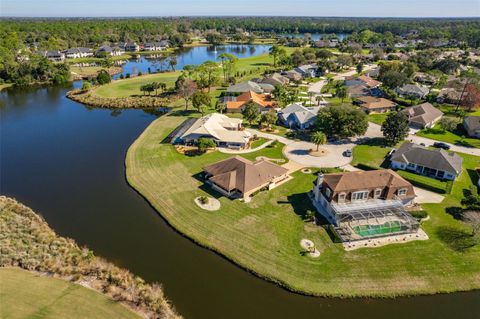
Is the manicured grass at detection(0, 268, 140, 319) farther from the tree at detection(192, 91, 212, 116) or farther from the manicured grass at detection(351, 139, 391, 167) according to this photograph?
the tree at detection(192, 91, 212, 116)

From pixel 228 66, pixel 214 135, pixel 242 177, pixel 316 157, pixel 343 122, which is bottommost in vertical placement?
pixel 316 157

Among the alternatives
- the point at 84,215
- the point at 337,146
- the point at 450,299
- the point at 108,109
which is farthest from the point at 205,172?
the point at 108,109

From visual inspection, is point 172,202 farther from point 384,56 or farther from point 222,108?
point 384,56

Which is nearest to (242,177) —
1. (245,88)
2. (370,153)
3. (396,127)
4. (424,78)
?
(370,153)

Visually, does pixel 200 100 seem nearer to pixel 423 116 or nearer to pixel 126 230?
pixel 126 230

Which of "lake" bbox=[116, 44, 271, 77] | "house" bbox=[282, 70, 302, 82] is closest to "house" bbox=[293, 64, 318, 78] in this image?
"house" bbox=[282, 70, 302, 82]

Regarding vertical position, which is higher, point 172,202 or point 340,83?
point 340,83
